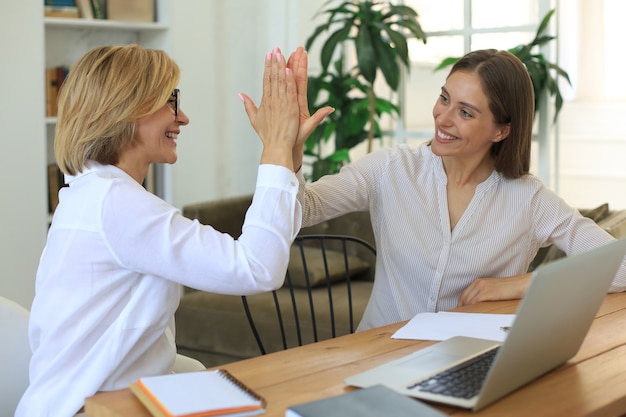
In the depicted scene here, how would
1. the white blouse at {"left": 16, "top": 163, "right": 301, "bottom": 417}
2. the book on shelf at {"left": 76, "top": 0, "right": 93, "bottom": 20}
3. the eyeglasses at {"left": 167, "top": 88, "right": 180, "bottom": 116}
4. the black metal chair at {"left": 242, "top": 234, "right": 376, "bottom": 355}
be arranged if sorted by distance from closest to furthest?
1. the white blouse at {"left": 16, "top": 163, "right": 301, "bottom": 417}
2. the eyeglasses at {"left": 167, "top": 88, "right": 180, "bottom": 116}
3. the black metal chair at {"left": 242, "top": 234, "right": 376, "bottom": 355}
4. the book on shelf at {"left": 76, "top": 0, "right": 93, "bottom": 20}

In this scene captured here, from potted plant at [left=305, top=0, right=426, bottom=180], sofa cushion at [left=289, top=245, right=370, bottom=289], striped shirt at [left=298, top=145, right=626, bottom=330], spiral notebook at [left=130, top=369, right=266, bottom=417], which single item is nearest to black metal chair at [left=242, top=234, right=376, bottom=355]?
sofa cushion at [left=289, top=245, right=370, bottom=289]

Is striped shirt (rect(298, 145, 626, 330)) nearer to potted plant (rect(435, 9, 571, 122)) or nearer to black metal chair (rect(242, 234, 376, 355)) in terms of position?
black metal chair (rect(242, 234, 376, 355))

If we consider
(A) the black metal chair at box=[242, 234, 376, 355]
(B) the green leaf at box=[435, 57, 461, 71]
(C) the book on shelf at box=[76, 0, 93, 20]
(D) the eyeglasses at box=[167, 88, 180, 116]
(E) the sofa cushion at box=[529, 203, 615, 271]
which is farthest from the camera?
(B) the green leaf at box=[435, 57, 461, 71]

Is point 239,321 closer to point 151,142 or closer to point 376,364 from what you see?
point 151,142

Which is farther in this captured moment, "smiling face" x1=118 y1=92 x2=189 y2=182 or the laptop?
"smiling face" x1=118 y1=92 x2=189 y2=182

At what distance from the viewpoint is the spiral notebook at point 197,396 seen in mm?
1377

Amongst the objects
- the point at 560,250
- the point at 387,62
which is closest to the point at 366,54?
the point at 387,62

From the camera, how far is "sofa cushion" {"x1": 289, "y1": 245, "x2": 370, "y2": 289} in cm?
412

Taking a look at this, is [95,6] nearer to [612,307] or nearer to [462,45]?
[462,45]

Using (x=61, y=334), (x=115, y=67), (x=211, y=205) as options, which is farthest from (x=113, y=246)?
(x=211, y=205)

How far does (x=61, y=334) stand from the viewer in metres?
1.76

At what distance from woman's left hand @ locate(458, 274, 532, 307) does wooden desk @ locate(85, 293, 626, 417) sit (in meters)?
0.30

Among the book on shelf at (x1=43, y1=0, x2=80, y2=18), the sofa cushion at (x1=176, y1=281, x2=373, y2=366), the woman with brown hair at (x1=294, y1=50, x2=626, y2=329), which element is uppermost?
the book on shelf at (x1=43, y1=0, x2=80, y2=18)

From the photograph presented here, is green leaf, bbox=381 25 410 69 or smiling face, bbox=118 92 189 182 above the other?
green leaf, bbox=381 25 410 69
